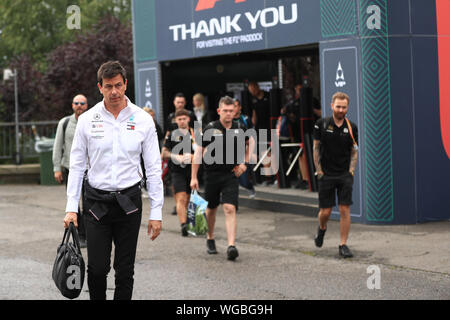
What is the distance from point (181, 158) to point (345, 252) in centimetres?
297

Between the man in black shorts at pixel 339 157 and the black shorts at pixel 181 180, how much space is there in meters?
2.51

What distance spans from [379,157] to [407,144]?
0.44 meters

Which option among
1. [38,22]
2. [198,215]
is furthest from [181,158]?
[38,22]

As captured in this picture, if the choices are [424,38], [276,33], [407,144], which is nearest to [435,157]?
[407,144]

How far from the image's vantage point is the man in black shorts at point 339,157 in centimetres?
888

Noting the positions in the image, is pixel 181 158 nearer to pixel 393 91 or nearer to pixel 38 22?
pixel 393 91

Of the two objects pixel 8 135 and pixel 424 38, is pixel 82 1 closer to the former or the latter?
pixel 8 135

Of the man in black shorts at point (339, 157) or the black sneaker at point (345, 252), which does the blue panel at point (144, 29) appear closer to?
the man in black shorts at point (339, 157)

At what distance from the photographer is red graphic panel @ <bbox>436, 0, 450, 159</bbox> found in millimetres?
11266

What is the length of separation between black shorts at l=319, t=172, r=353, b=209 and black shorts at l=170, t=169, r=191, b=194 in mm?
2475

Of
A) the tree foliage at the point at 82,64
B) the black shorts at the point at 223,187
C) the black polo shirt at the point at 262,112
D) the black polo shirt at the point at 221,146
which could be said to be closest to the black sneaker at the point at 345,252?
the black shorts at the point at 223,187

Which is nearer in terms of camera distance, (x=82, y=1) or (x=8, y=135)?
(x=8, y=135)

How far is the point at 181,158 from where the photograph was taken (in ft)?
35.5
